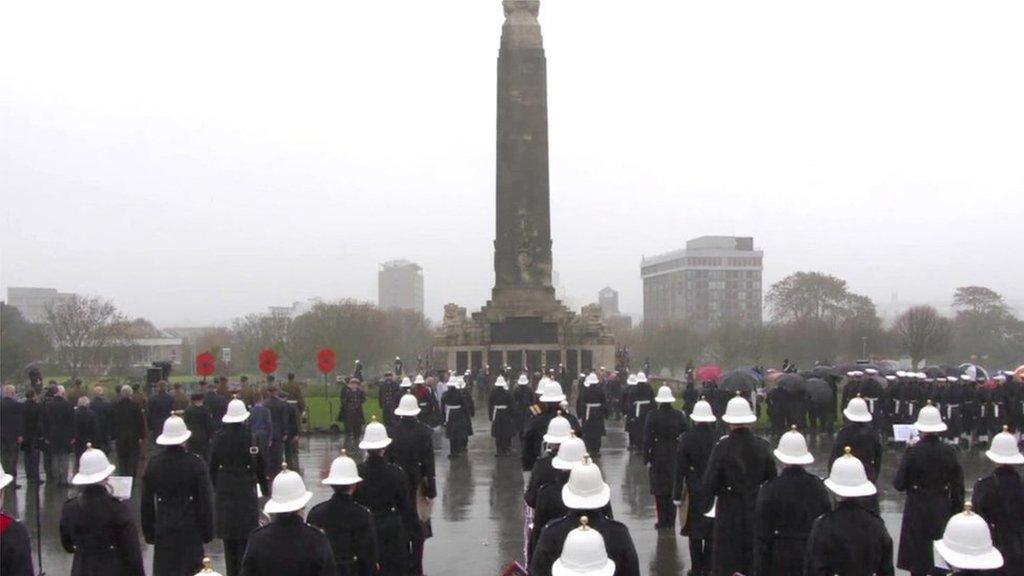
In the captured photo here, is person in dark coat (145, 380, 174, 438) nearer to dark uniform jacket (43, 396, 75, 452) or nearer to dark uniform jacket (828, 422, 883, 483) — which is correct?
dark uniform jacket (43, 396, 75, 452)

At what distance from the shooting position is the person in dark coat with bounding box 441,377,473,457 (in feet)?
77.5

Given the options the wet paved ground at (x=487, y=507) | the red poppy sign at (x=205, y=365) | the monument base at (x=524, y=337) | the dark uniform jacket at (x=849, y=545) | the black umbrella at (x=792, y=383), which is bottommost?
the wet paved ground at (x=487, y=507)

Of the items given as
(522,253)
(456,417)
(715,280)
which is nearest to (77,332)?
(522,253)

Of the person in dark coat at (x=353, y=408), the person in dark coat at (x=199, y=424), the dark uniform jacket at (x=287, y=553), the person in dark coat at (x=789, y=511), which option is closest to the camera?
the dark uniform jacket at (x=287, y=553)

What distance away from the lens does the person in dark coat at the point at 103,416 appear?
19.9 metres

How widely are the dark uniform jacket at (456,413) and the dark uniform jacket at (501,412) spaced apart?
1.78 feet

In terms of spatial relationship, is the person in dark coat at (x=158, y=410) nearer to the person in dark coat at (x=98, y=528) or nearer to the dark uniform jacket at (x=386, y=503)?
the dark uniform jacket at (x=386, y=503)

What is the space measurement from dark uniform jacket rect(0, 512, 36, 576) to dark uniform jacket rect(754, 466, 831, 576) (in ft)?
16.8

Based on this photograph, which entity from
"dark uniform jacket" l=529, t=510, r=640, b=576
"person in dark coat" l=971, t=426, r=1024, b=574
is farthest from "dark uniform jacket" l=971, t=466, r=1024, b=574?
"dark uniform jacket" l=529, t=510, r=640, b=576

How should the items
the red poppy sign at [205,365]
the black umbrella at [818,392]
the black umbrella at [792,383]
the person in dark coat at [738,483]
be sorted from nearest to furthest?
the person in dark coat at [738,483]
the black umbrella at [792,383]
the black umbrella at [818,392]
the red poppy sign at [205,365]

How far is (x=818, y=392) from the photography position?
87.1 ft

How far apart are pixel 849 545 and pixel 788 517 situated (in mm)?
1419

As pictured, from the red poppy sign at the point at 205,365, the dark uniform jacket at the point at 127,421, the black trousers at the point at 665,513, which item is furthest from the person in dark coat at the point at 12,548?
the red poppy sign at the point at 205,365

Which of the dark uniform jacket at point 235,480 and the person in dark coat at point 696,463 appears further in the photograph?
the dark uniform jacket at point 235,480
